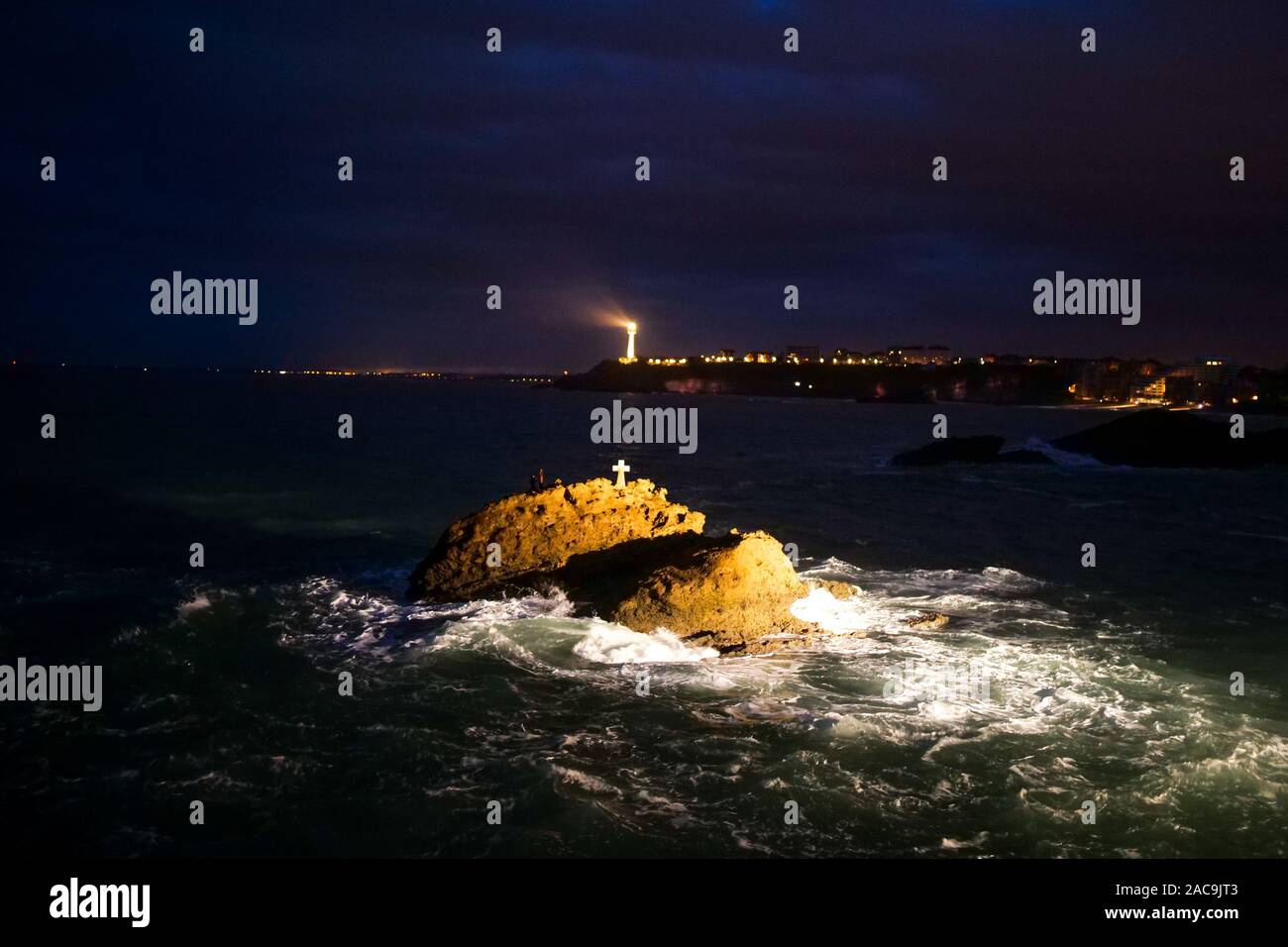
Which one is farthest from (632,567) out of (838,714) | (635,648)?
(838,714)

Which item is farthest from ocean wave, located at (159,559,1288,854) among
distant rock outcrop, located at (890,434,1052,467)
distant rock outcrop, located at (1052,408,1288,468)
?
distant rock outcrop, located at (1052,408,1288,468)

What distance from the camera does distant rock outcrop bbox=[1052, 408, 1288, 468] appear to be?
208 feet

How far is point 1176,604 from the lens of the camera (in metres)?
21.9

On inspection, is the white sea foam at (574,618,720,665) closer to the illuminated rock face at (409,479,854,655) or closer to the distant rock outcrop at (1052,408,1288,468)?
the illuminated rock face at (409,479,854,655)

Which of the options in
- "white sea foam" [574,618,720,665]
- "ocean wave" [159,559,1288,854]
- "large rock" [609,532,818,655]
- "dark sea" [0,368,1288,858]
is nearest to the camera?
"dark sea" [0,368,1288,858]

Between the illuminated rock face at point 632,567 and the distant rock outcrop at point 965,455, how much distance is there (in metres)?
43.7

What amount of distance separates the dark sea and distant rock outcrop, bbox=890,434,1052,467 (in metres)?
→ 30.7

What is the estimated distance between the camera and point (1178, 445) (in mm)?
64938

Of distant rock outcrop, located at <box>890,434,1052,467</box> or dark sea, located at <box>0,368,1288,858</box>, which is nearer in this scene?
dark sea, located at <box>0,368,1288,858</box>

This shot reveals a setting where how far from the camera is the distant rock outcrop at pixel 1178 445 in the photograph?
63.5 m
